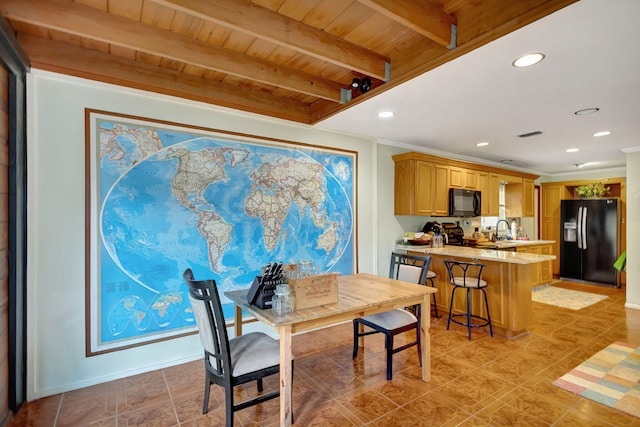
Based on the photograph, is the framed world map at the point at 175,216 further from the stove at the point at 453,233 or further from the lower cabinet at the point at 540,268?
the lower cabinet at the point at 540,268

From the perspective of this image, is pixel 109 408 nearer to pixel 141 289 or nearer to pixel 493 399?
pixel 141 289

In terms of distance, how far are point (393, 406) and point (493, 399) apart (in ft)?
2.46

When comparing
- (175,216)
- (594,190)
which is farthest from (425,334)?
(594,190)

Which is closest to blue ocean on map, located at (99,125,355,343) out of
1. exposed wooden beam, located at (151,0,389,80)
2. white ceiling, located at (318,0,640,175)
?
white ceiling, located at (318,0,640,175)

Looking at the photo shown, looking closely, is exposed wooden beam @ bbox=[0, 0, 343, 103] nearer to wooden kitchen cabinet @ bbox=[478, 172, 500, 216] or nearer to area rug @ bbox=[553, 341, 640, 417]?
area rug @ bbox=[553, 341, 640, 417]

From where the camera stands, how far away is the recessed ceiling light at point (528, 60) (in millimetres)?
1995

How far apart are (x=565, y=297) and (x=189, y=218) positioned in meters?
5.88

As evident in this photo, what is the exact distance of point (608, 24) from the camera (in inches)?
65.6

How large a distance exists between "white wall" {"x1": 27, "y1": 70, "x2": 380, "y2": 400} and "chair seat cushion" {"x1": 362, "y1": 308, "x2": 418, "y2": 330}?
201 cm

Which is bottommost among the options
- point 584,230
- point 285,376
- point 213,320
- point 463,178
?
point 285,376

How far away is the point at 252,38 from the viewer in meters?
2.23

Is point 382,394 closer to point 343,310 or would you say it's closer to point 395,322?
point 395,322

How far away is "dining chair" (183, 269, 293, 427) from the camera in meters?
1.79

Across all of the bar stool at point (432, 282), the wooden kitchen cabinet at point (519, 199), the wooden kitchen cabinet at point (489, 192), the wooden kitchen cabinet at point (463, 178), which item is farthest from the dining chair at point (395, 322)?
the wooden kitchen cabinet at point (519, 199)
